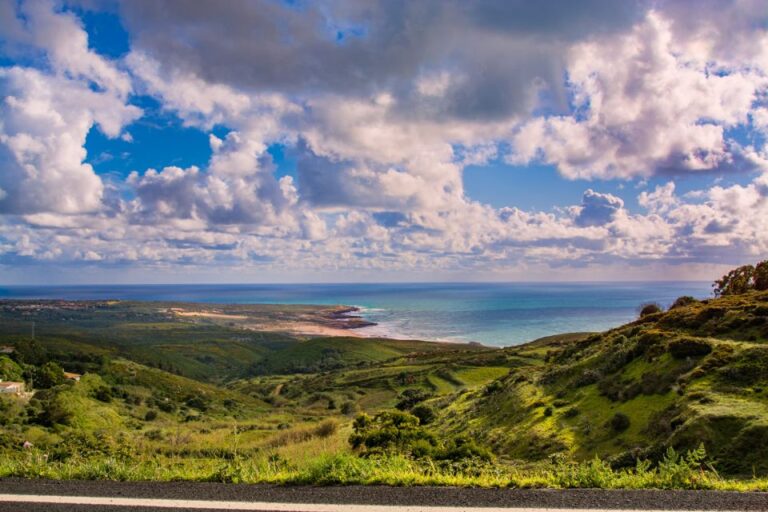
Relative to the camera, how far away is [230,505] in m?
7.36

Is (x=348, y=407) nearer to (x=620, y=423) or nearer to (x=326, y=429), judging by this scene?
(x=326, y=429)

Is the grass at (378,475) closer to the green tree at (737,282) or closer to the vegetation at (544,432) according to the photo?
the vegetation at (544,432)

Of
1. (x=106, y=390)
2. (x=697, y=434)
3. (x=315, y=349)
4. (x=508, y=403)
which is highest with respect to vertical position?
(x=697, y=434)

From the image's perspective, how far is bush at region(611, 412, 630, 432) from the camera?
18.6 meters

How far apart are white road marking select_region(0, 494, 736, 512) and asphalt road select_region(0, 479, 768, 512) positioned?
0.05ft

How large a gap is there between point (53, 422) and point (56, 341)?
404ft

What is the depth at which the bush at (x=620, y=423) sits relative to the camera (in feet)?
60.9

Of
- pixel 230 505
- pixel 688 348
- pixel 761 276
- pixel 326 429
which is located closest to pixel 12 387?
pixel 326 429

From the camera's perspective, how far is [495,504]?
715cm

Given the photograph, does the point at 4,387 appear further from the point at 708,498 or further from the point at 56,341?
the point at 56,341

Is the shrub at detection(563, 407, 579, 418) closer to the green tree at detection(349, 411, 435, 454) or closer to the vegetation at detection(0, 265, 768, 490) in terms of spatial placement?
the vegetation at detection(0, 265, 768, 490)

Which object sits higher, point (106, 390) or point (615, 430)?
point (615, 430)

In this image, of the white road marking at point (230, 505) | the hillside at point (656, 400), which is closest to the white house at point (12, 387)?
the hillside at point (656, 400)

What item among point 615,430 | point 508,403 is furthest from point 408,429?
point 508,403
